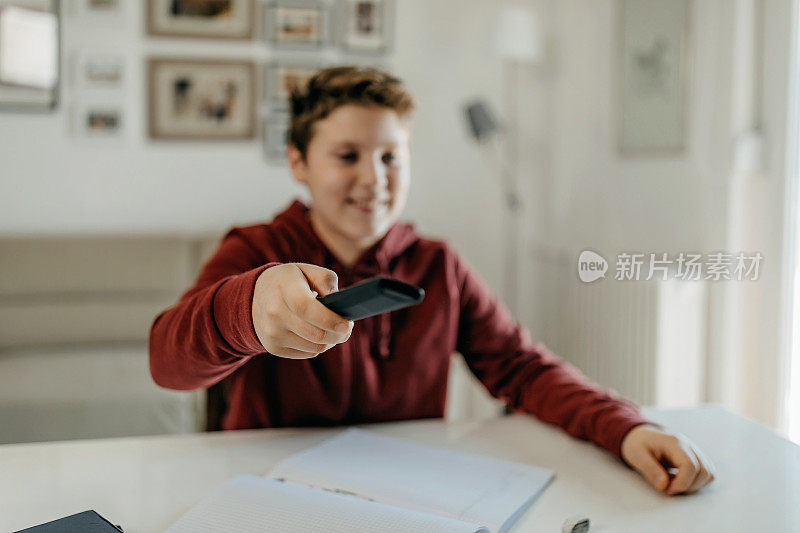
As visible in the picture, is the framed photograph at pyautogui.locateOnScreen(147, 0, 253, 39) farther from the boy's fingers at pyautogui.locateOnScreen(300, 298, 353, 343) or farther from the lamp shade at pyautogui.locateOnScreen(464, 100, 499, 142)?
the boy's fingers at pyautogui.locateOnScreen(300, 298, 353, 343)

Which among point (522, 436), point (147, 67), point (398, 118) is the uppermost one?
point (147, 67)

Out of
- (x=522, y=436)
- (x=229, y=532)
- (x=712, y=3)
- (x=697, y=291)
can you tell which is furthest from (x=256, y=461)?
(x=712, y=3)

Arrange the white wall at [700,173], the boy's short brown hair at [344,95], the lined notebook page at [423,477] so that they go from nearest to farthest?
the lined notebook page at [423,477] < the boy's short brown hair at [344,95] < the white wall at [700,173]

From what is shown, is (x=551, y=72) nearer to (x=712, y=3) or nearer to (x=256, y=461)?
(x=712, y=3)

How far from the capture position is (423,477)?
756 mm

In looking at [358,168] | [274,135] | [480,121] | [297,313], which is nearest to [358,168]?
[358,168]

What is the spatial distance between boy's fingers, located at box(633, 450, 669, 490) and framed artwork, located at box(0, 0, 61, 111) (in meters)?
2.30

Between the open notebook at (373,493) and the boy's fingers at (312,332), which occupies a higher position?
the boy's fingers at (312,332)

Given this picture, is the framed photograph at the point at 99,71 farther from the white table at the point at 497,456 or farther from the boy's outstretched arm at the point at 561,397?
the white table at the point at 497,456

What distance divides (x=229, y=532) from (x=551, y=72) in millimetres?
2282

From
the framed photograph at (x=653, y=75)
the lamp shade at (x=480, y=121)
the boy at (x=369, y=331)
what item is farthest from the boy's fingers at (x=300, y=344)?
the lamp shade at (x=480, y=121)

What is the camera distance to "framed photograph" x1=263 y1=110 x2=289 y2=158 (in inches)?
106

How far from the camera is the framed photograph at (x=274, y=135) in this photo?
2.69 m

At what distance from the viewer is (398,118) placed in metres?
0.93
